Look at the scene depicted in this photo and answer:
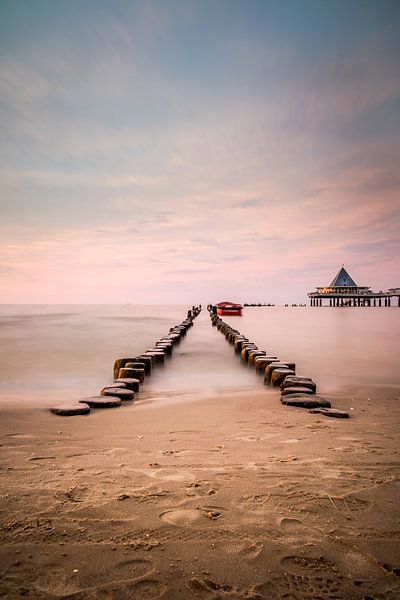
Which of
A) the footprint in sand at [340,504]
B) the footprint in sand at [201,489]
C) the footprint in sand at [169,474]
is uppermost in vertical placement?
the footprint in sand at [201,489]

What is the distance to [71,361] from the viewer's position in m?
13.9

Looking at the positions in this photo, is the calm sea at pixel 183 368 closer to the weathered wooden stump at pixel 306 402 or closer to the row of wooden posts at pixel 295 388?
the row of wooden posts at pixel 295 388

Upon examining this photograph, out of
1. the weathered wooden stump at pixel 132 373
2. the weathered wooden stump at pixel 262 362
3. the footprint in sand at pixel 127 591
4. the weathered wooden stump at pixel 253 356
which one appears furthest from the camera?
the weathered wooden stump at pixel 253 356

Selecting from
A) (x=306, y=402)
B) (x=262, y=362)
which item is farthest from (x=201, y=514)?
(x=262, y=362)

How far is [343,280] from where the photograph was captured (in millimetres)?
100688

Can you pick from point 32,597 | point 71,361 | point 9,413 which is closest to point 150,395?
point 9,413

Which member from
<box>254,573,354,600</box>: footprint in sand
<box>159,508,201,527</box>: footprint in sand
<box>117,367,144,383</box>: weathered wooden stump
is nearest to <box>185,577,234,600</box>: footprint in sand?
<box>254,573,354,600</box>: footprint in sand

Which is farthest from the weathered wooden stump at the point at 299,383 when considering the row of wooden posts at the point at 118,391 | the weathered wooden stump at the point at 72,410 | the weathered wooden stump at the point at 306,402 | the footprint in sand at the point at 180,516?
the footprint in sand at the point at 180,516

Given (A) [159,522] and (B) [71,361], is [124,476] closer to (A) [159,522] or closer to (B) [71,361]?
(A) [159,522]

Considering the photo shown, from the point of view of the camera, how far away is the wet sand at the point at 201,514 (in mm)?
2146

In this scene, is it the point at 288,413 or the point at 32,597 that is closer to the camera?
the point at 32,597

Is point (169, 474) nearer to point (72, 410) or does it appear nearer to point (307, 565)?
point (307, 565)

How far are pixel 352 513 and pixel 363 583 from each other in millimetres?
707

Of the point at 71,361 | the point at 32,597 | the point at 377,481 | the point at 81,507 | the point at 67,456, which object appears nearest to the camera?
the point at 32,597
